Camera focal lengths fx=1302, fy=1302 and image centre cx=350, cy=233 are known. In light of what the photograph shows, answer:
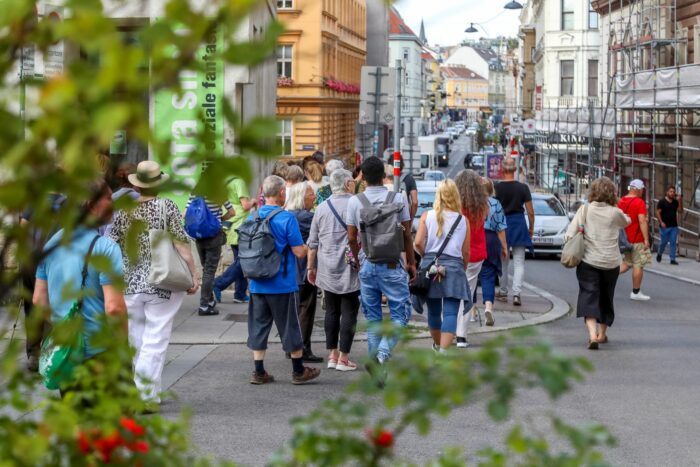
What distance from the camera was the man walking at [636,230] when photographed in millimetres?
16750

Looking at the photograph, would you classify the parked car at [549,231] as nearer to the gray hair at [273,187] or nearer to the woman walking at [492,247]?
the woman walking at [492,247]

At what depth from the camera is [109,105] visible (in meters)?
1.89

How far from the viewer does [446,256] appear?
10.4 metres

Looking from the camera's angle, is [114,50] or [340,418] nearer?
[114,50]

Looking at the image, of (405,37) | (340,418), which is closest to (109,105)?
(340,418)

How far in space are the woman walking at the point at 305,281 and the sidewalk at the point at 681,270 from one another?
12.7m

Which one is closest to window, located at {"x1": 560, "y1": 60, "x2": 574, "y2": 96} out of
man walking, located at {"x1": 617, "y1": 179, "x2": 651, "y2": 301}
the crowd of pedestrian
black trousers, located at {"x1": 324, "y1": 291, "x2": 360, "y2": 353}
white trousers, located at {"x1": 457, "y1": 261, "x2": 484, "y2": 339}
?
man walking, located at {"x1": 617, "y1": 179, "x2": 651, "y2": 301}

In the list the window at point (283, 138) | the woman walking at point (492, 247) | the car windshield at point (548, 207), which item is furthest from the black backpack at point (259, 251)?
the car windshield at point (548, 207)

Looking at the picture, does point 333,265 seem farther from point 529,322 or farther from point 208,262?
point 529,322

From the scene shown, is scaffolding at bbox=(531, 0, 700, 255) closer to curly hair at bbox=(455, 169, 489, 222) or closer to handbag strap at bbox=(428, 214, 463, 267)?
curly hair at bbox=(455, 169, 489, 222)

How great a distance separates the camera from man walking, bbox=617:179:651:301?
55.0 ft

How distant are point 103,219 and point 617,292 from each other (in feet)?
56.7

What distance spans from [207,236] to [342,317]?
375 centimetres

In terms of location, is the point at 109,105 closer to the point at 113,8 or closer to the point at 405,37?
the point at 113,8
